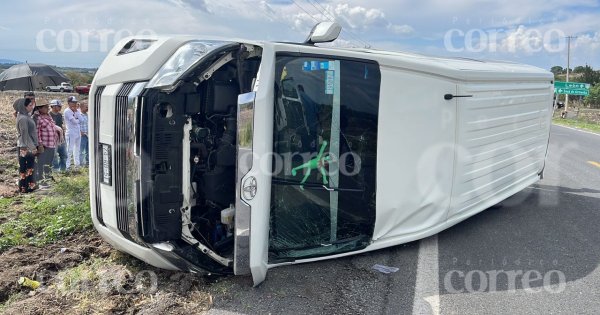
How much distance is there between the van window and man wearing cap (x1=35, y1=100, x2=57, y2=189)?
554 cm

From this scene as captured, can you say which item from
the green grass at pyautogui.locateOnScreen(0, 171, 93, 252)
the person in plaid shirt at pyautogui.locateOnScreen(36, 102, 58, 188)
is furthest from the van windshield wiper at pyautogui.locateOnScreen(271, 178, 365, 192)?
the person in plaid shirt at pyautogui.locateOnScreen(36, 102, 58, 188)

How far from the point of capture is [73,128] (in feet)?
29.2

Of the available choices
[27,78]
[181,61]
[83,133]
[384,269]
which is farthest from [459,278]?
[27,78]

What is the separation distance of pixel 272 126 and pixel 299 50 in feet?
2.10

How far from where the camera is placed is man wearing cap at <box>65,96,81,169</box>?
888 centimetres

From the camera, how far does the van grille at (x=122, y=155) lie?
3.36 meters

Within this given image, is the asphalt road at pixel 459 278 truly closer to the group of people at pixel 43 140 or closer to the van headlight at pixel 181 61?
the van headlight at pixel 181 61

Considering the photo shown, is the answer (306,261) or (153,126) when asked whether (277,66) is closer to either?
(153,126)

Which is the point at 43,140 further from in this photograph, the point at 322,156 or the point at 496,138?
the point at 496,138

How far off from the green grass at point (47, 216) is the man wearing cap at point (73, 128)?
264cm

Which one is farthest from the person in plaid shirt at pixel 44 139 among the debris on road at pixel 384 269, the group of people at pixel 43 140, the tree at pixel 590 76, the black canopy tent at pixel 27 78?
the tree at pixel 590 76

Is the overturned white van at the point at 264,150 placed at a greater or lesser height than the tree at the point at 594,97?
lesser

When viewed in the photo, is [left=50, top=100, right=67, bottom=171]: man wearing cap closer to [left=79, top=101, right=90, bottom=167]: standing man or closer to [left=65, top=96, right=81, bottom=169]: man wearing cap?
[left=65, top=96, right=81, bottom=169]: man wearing cap

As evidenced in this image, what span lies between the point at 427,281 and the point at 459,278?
0.31m
